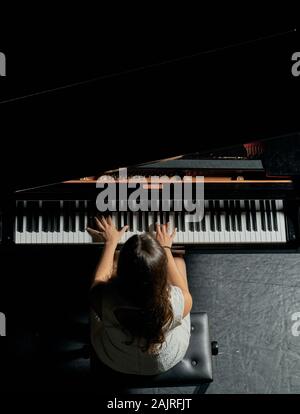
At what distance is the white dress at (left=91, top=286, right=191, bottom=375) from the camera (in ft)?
9.69

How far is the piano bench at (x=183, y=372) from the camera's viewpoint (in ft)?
10.5

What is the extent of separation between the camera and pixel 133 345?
9.88 feet

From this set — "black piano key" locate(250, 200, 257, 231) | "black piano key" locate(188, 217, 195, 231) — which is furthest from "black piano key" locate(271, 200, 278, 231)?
"black piano key" locate(188, 217, 195, 231)

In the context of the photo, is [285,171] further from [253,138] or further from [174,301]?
[174,301]

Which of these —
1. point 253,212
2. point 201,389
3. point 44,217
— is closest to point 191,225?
point 253,212

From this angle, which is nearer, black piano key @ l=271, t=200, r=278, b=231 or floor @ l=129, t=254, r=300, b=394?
black piano key @ l=271, t=200, r=278, b=231

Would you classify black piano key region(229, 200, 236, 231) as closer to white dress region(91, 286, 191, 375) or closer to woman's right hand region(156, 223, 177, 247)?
woman's right hand region(156, 223, 177, 247)

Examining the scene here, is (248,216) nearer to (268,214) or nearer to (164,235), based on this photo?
(268,214)

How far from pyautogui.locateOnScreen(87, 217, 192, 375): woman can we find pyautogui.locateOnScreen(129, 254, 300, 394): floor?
55cm

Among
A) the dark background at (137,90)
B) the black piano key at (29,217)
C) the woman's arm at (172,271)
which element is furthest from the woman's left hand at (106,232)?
the dark background at (137,90)

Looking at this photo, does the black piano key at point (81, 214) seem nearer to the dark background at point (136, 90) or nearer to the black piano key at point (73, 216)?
the black piano key at point (73, 216)

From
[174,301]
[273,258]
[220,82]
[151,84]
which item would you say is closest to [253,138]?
[220,82]

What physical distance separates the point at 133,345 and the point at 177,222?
0.87m

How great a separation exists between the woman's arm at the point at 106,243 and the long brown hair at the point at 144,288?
0.34 meters
